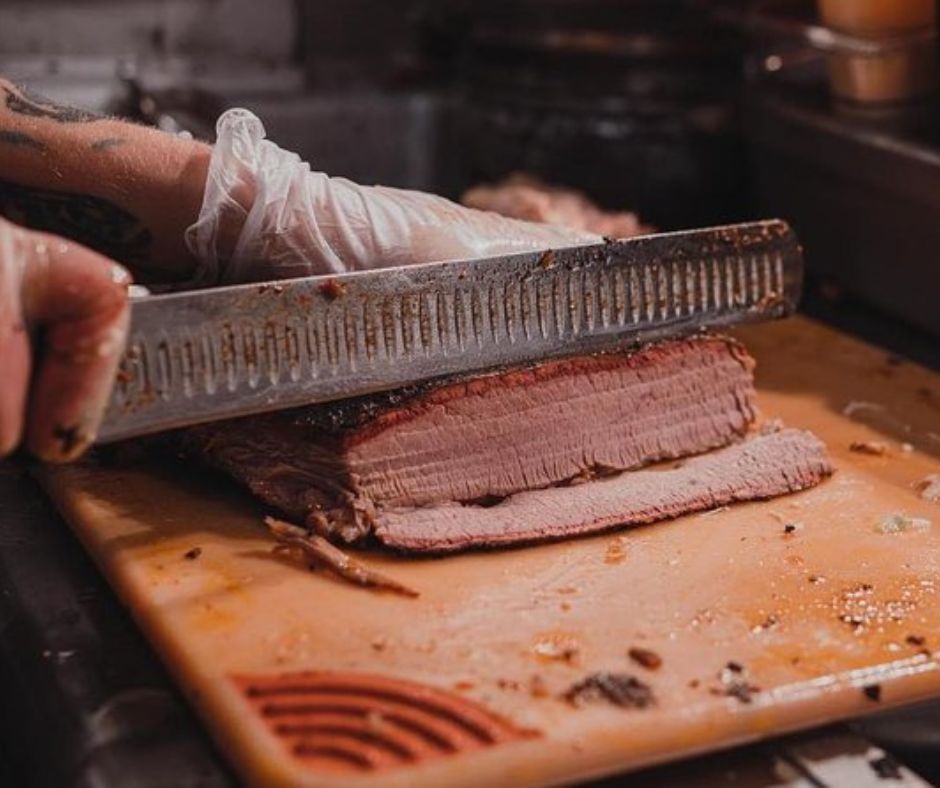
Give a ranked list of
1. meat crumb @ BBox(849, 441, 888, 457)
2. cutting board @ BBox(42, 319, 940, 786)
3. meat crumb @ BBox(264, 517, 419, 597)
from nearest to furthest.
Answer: cutting board @ BBox(42, 319, 940, 786) < meat crumb @ BBox(264, 517, 419, 597) < meat crumb @ BBox(849, 441, 888, 457)

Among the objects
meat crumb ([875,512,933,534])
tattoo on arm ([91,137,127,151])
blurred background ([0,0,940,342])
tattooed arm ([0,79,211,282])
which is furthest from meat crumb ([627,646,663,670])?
blurred background ([0,0,940,342])

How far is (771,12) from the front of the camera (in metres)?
3.20

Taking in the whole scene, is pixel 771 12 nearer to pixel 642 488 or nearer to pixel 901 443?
pixel 901 443

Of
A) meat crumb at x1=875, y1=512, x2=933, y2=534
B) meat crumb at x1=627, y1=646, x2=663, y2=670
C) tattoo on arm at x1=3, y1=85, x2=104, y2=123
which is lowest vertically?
meat crumb at x1=875, y1=512, x2=933, y2=534

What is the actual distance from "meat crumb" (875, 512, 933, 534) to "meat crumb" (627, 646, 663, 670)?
0.50 metres

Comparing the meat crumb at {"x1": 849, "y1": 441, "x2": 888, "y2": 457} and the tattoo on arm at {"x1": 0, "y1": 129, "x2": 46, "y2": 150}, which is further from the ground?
the tattoo on arm at {"x1": 0, "y1": 129, "x2": 46, "y2": 150}

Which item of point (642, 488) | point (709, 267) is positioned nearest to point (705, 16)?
→ point (709, 267)

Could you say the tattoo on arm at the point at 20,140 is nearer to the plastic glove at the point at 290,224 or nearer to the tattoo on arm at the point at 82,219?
the tattoo on arm at the point at 82,219

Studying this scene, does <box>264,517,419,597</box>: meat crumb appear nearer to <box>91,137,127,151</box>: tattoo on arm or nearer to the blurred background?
<box>91,137,127,151</box>: tattoo on arm

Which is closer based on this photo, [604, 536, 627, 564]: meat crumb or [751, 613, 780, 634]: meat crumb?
[751, 613, 780, 634]: meat crumb

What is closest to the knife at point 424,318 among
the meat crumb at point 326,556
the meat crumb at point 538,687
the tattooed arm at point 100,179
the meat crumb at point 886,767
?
the meat crumb at point 326,556

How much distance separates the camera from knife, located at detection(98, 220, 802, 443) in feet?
5.98

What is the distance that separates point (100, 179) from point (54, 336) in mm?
529

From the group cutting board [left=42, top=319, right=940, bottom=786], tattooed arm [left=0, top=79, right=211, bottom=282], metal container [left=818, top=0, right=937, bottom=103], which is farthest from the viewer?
metal container [left=818, top=0, right=937, bottom=103]
